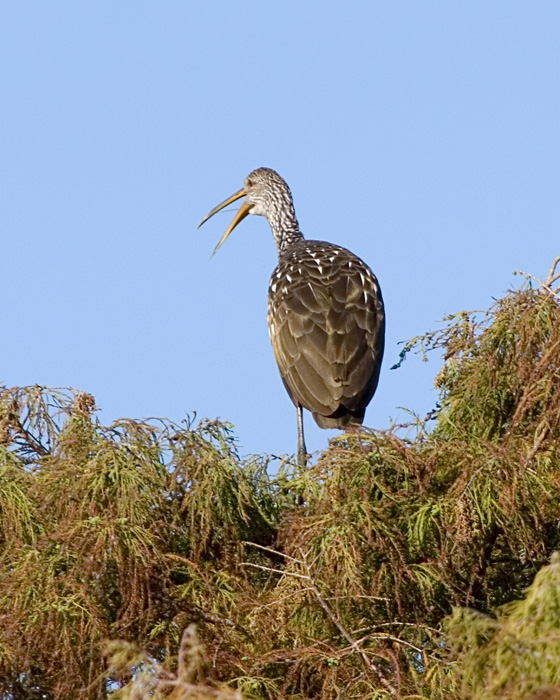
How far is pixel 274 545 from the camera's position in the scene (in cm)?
→ 502

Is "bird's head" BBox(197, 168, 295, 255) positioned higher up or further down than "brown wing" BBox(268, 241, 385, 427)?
higher up

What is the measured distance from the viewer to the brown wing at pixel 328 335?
723 centimetres

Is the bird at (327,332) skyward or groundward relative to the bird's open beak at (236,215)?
groundward

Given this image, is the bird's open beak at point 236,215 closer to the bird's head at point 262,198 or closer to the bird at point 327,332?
the bird's head at point 262,198

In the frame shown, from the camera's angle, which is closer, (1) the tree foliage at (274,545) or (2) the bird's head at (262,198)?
(1) the tree foliage at (274,545)

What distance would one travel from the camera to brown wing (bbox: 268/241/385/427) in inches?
285

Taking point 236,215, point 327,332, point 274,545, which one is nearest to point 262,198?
point 236,215

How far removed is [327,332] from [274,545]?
2.51 metres

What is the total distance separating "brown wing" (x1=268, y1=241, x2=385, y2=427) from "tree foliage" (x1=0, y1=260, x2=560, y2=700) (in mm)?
2054

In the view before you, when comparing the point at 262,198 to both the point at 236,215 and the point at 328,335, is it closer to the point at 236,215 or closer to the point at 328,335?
the point at 236,215

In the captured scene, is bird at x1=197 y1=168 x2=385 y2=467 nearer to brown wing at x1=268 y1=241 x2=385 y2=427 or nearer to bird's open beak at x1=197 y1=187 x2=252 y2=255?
brown wing at x1=268 y1=241 x2=385 y2=427

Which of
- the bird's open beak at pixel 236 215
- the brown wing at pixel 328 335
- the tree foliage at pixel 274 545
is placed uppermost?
the bird's open beak at pixel 236 215

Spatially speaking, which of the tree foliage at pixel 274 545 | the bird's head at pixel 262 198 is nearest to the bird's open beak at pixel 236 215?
the bird's head at pixel 262 198

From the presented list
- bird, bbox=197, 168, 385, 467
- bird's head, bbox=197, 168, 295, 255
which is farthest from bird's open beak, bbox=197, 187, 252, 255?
bird, bbox=197, 168, 385, 467
